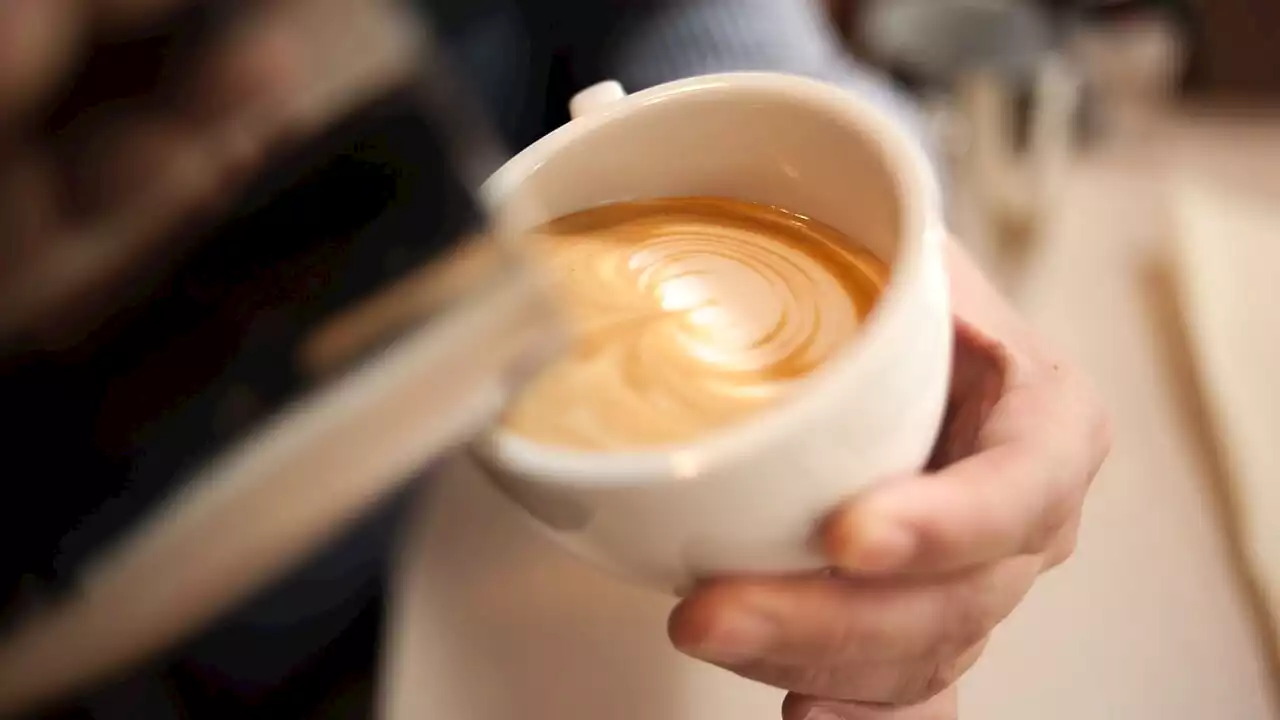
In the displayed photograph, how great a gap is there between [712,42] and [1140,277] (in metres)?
0.23

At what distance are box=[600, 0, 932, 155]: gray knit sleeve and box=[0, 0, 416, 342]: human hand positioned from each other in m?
0.28

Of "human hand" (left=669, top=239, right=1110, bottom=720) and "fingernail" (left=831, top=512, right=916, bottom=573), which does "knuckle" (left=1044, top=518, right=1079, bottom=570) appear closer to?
"human hand" (left=669, top=239, right=1110, bottom=720)

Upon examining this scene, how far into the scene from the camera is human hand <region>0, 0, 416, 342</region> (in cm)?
11

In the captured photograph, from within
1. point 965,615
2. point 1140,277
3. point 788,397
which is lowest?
point 1140,277

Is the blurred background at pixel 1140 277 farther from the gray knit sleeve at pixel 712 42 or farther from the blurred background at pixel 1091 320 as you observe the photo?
the gray knit sleeve at pixel 712 42

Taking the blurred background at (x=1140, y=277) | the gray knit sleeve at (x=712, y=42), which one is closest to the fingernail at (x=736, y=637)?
the blurred background at (x=1140, y=277)

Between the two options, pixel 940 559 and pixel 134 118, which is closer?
pixel 134 118

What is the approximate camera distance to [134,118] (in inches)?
4.4

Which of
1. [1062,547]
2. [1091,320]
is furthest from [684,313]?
[1091,320]

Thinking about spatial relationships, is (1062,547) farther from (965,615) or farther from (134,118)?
(134,118)

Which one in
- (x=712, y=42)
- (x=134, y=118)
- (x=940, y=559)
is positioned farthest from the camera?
(x=712, y=42)

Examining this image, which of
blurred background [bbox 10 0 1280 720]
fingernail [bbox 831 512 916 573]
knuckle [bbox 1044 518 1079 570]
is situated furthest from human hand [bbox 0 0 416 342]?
knuckle [bbox 1044 518 1079 570]

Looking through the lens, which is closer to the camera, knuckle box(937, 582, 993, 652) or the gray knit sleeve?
knuckle box(937, 582, 993, 652)

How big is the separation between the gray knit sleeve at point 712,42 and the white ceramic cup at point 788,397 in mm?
150
